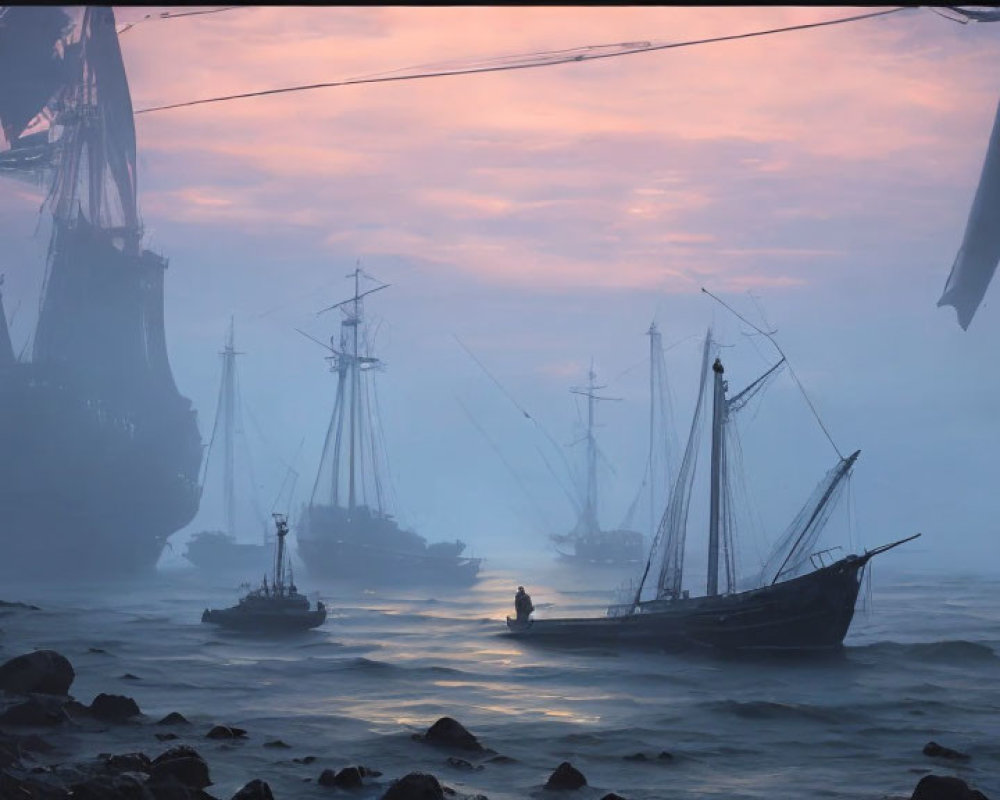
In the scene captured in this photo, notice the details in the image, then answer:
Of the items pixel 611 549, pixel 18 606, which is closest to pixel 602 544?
pixel 611 549

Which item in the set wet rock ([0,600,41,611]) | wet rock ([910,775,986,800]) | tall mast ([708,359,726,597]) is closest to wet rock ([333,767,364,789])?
wet rock ([910,775,986,800])

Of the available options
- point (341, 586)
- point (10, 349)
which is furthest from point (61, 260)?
point (341, 586)

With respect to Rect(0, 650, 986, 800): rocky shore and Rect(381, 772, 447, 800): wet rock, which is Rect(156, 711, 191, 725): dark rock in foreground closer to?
Rect(0, 650, 986, 800): rocky shore

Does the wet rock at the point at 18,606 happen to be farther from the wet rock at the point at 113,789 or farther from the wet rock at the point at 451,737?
the wet rock at the point at 113,789

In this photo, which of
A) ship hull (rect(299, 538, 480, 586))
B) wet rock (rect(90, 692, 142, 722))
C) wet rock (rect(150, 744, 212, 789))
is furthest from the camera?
ship hull (rect(299, 538, 480, 586))

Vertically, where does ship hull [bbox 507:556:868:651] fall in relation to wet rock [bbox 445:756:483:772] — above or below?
above

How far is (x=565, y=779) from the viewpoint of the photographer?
17188 mm

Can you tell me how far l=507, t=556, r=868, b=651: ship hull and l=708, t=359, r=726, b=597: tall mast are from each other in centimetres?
98

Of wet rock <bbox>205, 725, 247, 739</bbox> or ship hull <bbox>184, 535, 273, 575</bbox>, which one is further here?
ship hull <bbox>184, 535, 273, 575</bbox>

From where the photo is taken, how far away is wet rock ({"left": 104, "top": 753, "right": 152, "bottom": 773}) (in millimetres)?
14539

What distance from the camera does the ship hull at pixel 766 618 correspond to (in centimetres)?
3675

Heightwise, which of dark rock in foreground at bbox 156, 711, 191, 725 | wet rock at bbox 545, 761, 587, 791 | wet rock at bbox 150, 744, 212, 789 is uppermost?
wet rock at bbox 150, 744, 212, 789

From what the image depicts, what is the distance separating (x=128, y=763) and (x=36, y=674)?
807 centimetres

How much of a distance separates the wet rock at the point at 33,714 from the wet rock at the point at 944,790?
1359cm
